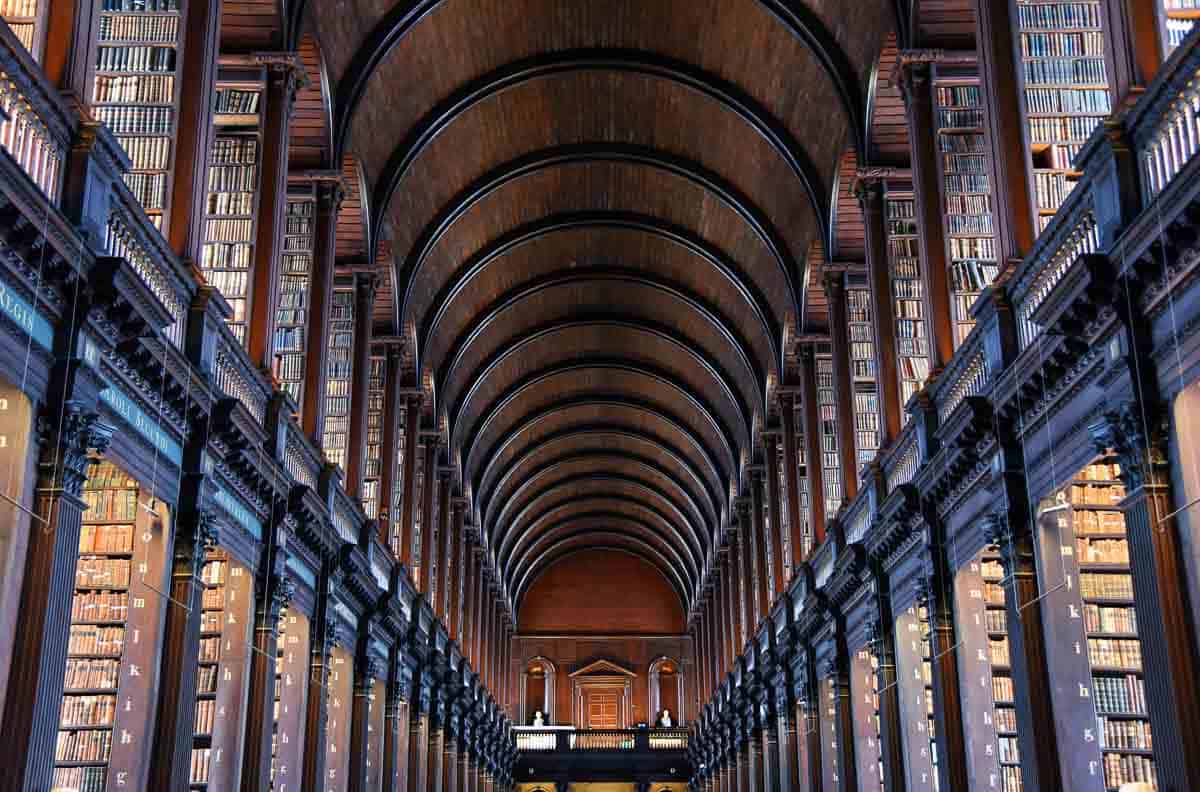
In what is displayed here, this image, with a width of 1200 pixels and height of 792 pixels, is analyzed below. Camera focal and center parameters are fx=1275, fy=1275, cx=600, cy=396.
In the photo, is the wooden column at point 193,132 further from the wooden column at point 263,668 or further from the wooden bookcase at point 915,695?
the wooden bookcase at point 915,695

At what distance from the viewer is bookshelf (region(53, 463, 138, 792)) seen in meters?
10.9

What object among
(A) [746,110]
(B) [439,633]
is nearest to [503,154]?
(A) [746,110]

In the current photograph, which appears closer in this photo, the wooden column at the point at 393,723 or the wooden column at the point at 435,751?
the wooden column at the point at 393,723

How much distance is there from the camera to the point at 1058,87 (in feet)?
38.2

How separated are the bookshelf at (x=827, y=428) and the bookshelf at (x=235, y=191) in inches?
393

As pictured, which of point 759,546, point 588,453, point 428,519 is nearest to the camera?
point 428,519

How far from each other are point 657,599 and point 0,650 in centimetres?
4304

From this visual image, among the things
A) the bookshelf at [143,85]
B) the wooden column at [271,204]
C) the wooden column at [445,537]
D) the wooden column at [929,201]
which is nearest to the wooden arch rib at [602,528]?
the wooden column at [445,537]

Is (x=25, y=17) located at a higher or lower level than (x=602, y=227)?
lower

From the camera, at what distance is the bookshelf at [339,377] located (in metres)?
18.3

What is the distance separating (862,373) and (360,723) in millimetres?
8783

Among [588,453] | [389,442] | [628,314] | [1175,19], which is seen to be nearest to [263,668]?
[389,442]

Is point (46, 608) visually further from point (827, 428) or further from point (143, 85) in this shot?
point (827, 428)

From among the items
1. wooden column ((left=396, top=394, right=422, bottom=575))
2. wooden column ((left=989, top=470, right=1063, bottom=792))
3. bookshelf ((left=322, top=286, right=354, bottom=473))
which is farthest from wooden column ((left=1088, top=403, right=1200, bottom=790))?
wooden column ((left=396, top=394, right=422, bottom=575))
